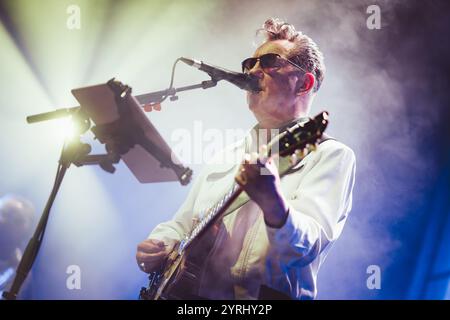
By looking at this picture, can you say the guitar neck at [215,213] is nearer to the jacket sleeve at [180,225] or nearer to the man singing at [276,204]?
Answer: the man singing at [276,204]

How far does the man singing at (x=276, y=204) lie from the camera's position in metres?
1.69

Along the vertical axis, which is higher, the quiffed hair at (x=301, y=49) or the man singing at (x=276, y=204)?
the quiffed hair at (x=301, y=49)

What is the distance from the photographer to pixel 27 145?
387 cm

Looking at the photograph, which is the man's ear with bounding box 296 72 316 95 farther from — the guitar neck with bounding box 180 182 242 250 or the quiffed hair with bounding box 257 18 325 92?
the guitar neck with bounding box 180 182 242 250

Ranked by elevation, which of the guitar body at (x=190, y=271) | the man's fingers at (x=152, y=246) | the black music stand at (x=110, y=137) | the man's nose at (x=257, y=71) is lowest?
the guitar body at (x=190, y=271)

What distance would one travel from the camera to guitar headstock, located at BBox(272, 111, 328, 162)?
1.63m

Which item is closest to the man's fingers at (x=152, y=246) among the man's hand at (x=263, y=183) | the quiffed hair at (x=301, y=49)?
the man's hand at (x=263, y=183)

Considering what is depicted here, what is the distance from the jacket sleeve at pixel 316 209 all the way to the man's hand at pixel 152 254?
0.70 meters

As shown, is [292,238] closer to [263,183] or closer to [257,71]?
[263,183]

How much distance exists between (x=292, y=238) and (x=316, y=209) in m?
0.25

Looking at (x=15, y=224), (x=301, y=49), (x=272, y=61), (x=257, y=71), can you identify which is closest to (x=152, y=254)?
(x=257, y=71)

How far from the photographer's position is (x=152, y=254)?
7.59ft
